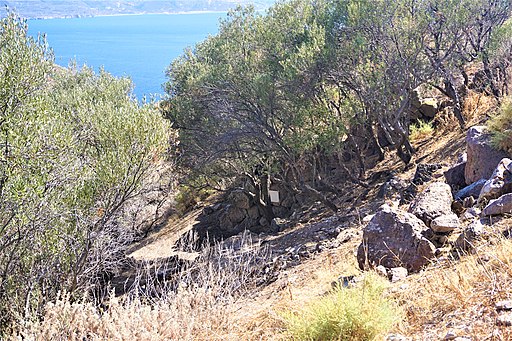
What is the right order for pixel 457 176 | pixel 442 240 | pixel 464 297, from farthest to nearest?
pixel 457 176 → pixel 442 240 → pixel 464 297

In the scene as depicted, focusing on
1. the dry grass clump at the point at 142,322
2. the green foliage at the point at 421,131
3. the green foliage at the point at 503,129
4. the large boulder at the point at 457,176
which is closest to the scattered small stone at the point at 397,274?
the dry grass clump at the point at 142,322

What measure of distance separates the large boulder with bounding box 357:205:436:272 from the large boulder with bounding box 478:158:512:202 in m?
1.48

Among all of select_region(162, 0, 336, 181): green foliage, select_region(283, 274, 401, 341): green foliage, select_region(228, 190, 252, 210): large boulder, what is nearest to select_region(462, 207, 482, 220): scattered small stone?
select_region(283, 274, 401, 341): green foliage

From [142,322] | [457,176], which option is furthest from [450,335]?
[457,176]

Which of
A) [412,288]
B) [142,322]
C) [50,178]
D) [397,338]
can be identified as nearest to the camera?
[397,338]

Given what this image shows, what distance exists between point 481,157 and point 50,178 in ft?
27.7

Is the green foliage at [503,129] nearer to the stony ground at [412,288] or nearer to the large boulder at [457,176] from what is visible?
the large boulder at [457,176]

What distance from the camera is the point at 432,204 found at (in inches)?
328

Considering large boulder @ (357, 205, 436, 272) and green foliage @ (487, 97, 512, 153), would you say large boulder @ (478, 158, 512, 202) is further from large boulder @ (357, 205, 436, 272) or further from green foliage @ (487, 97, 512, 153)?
green foliage @ (487, 97, 512, 153)

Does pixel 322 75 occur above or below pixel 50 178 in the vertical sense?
above

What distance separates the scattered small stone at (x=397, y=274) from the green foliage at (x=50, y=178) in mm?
5199

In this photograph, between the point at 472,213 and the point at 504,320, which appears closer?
the point at 504,320

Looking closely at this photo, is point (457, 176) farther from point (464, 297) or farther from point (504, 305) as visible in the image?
point (504, 305)

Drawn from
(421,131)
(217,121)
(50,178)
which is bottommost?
(50,178)
